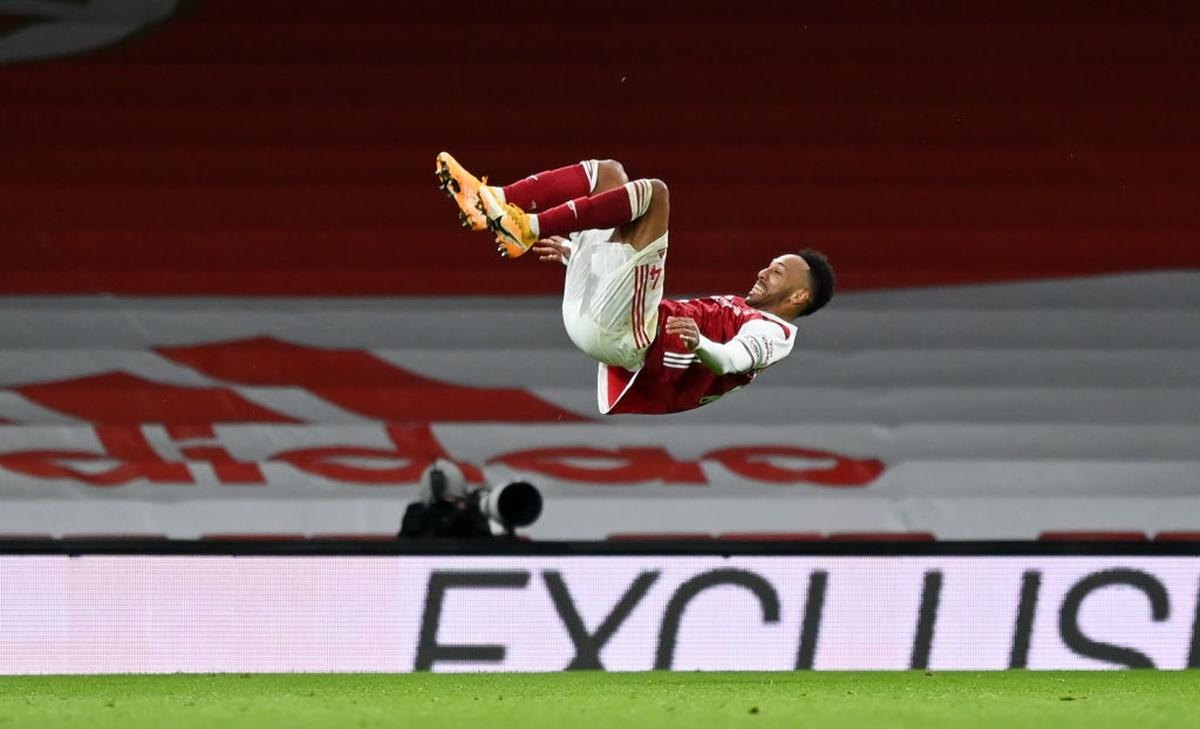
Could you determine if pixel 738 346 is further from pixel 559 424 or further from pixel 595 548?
pixel 559 424

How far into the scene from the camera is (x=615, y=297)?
215 inches

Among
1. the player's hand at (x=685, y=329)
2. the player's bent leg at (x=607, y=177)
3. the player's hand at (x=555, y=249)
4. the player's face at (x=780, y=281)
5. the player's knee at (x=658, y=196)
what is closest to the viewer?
the player's hand at (x=685, y=329)

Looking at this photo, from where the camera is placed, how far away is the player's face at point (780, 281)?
591cm

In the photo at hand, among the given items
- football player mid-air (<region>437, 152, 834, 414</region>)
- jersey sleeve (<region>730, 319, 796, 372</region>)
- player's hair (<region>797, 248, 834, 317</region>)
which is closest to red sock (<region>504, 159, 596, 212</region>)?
football player mid-air (<region>437, 152, 834, 414</region>)

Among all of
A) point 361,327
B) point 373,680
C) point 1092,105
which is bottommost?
point 373,680

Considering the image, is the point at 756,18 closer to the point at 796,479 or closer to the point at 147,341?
the point at 796,479

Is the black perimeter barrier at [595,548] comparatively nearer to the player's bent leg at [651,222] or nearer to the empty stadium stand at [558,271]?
the empty stadium stand at [558,271]

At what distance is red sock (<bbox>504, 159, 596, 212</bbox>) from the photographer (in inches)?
213

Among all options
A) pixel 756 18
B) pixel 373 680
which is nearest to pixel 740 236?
pixel 756 18

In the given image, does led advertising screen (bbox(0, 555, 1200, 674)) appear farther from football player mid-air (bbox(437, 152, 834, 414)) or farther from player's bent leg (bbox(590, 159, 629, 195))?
player's bent leg (bbox(590, 159, 629, 195))

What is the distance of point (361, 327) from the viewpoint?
905 centimetres

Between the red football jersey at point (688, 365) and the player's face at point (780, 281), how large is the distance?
8cm

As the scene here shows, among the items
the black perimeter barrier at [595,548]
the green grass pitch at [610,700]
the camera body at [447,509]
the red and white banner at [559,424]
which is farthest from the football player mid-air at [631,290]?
the red and white banner at [559,424]

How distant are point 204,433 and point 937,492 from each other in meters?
3.54
